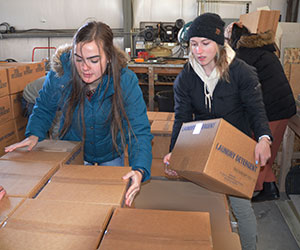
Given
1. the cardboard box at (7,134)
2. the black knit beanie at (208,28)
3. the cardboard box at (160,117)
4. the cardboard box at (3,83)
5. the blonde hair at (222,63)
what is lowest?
the cardboard box at (7,134)

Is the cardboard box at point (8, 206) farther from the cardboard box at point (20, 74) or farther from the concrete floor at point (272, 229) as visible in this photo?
the cardboard box at point (20, 74)

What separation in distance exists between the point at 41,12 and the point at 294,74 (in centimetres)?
441

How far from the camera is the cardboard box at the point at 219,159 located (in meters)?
1.13

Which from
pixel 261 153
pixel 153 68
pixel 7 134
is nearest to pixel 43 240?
pixel 261 153

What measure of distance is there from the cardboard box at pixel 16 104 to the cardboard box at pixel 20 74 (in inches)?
1.5

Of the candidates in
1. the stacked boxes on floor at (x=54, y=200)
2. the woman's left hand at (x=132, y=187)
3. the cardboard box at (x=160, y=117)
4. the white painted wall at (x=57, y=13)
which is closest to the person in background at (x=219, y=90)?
the woman's left hand at (x=132, y=187)

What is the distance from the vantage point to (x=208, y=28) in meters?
1.45

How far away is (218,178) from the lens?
1120 mm

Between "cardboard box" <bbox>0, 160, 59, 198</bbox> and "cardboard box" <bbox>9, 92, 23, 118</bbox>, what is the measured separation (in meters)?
1.56

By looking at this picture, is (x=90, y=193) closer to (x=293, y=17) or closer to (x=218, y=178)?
(x=218, y=178)

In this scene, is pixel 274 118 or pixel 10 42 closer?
pixel 274 118

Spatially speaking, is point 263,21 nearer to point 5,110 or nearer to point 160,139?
point 160,139

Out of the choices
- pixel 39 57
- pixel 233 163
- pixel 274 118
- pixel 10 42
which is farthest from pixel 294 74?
pixel 10 42

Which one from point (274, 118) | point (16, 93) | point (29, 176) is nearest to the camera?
point (29, 176)
